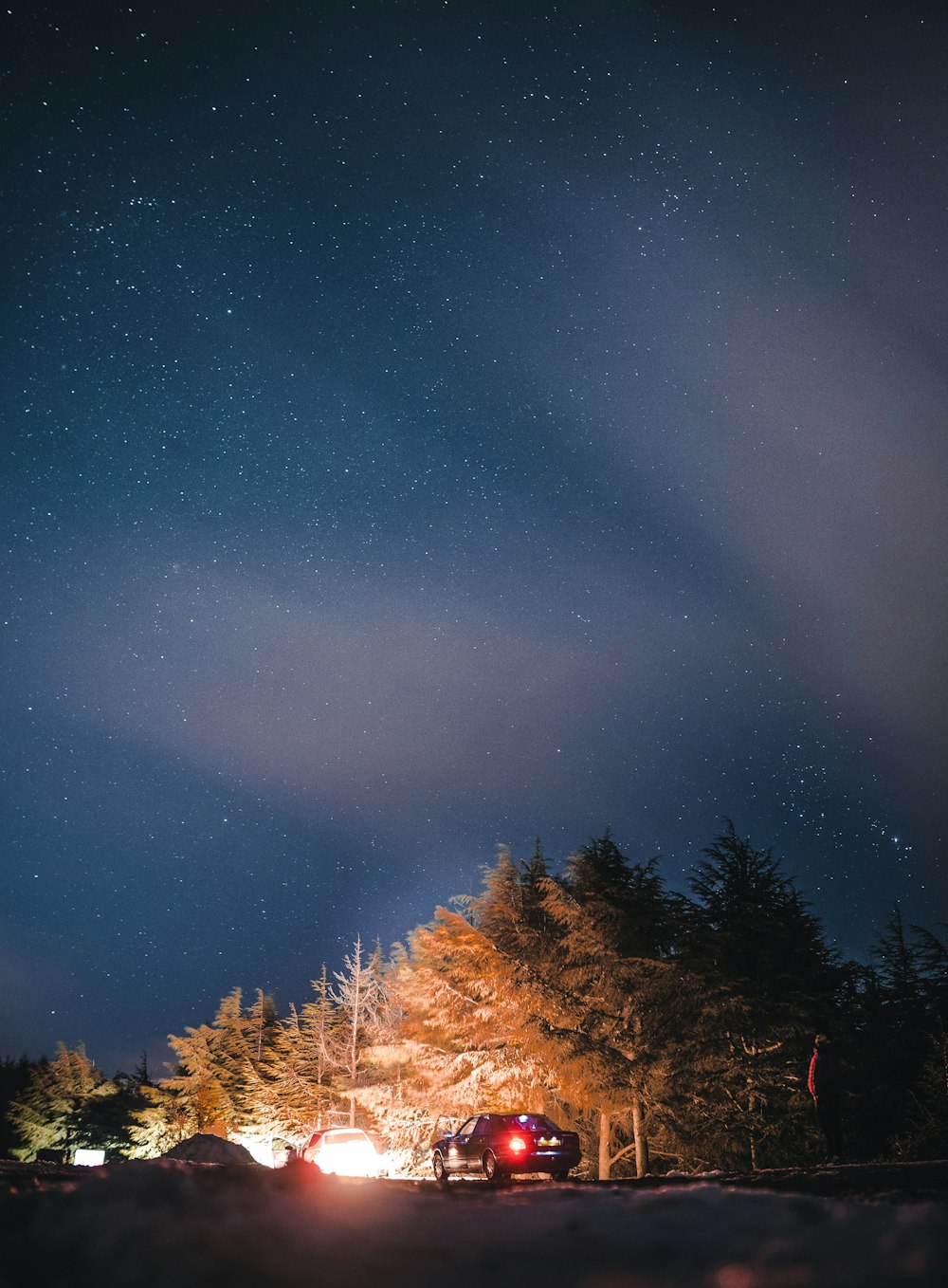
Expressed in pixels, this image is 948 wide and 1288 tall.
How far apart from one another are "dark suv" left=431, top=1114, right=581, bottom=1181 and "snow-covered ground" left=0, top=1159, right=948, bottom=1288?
609 inches

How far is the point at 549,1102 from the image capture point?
2545 centimetres

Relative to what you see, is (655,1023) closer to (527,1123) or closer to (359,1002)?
(527,1123)

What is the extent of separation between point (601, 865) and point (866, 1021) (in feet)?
47.9

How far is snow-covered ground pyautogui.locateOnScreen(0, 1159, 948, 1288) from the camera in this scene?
6.31 feet

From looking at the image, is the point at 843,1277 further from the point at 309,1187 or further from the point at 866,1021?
the point at 866,1021

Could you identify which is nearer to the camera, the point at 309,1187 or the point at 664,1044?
the point at 309,1187

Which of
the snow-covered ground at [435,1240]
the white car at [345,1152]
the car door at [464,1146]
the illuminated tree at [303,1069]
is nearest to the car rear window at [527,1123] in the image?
the car door at [464,1146]

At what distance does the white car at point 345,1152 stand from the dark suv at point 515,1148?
5.38 m

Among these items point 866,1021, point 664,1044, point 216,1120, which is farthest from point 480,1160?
point 216,1120

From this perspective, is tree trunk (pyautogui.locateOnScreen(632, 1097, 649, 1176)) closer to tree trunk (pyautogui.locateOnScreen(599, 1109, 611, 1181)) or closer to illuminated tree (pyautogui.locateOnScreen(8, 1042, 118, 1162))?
tree trunk (pyautogui.locateOnScreen(599, 1109, 611, 1181))

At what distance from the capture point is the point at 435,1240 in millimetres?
2314

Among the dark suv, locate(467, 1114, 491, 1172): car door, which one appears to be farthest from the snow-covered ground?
locate(467, 1114, 491, 1172): car door

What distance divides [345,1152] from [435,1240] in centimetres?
2267

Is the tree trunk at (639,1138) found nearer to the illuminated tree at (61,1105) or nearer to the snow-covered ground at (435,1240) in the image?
the snow-covered ground at (435,1240)
